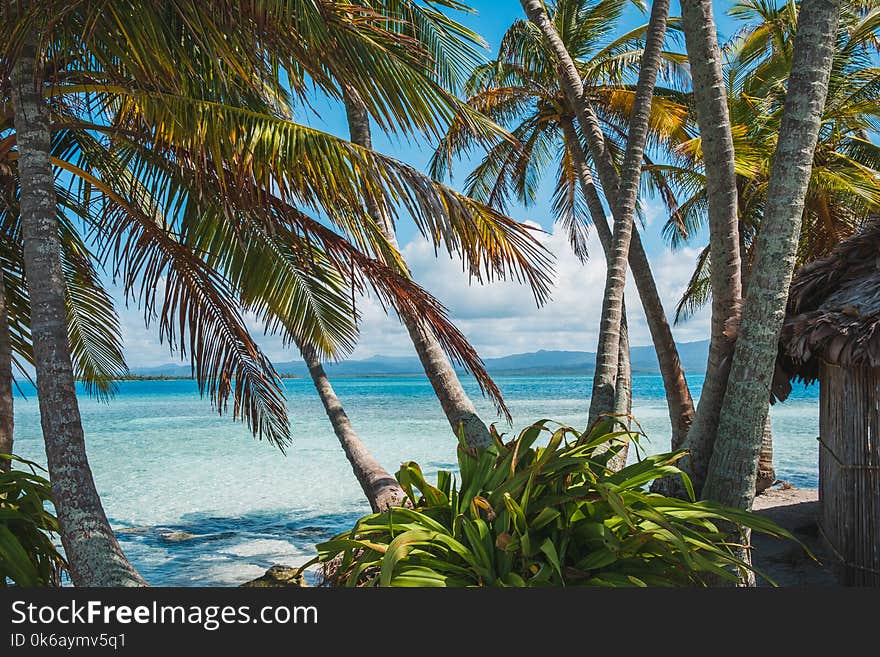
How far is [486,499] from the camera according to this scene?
8.86ft

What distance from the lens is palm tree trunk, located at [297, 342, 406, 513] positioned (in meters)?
4.96

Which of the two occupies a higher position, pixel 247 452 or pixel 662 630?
pixel 662 630

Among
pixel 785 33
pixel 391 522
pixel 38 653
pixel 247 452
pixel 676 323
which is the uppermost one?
pixel 785 33

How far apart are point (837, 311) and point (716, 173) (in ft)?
4.16

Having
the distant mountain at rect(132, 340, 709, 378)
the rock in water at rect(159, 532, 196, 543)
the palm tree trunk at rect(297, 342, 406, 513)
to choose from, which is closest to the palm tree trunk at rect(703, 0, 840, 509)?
the palm tree trunk at rect(297, 342, 406, 513)

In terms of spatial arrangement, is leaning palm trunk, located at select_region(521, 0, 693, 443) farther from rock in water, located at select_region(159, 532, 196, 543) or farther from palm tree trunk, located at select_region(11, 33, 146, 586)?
rock in water, located at select_region(159, 532, 196, 543)

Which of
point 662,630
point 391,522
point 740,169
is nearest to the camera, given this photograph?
point 662,630

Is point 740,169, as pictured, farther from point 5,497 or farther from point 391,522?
point 5,497

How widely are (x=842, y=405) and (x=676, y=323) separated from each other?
1301 centimetres

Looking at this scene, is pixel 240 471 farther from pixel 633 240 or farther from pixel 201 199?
pixel 201 199

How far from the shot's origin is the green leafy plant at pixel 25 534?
2982 mm

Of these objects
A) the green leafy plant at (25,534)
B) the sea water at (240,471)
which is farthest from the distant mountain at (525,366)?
the green leafy plant at (25,534)

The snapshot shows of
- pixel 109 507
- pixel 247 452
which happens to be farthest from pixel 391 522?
pixel 247 452

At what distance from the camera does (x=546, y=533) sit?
2.60m
